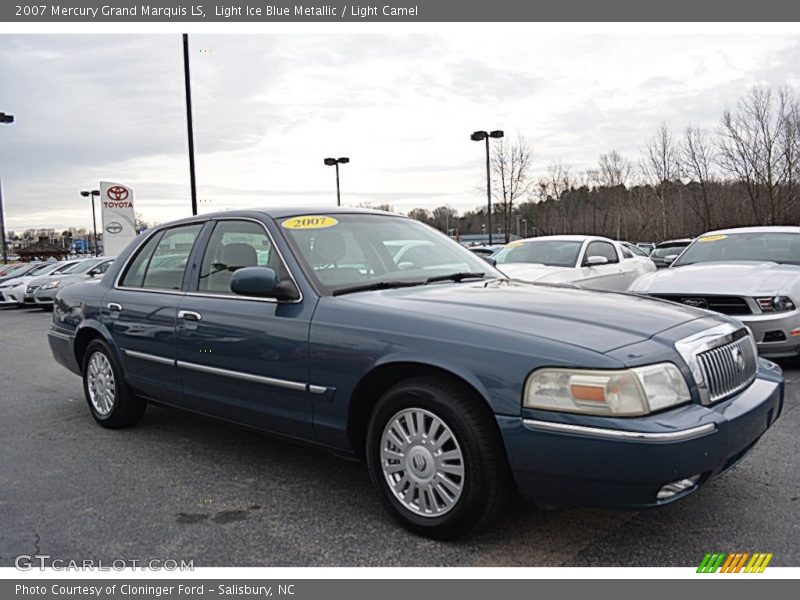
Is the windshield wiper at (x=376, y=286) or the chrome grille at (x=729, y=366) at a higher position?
the windshield wiper at (x=376, y=286)

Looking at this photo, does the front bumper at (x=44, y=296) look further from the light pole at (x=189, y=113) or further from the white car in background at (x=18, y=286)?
the light pole at (x=189, y=113)

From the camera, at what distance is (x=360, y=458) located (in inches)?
138

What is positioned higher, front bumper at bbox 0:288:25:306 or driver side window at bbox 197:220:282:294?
driver side window at bbox 197:220:282:294

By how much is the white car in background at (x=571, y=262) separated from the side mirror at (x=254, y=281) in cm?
603

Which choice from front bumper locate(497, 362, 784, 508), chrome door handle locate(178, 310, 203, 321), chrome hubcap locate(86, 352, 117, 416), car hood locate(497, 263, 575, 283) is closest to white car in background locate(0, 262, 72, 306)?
car hood locate(497, 263, 575, 283)

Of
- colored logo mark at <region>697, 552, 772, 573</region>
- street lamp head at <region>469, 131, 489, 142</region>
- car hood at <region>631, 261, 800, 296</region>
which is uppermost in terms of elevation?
street lamp head at <region>469, 131, 489, 142</region>

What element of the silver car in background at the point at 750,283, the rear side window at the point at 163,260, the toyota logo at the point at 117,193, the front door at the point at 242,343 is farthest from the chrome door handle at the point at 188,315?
the toyota logo at the point at 117,193

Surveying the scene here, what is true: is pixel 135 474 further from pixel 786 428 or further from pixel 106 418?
pixel 786 428

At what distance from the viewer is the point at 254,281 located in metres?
3.55

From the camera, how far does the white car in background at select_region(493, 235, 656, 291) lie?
9461 millimetres

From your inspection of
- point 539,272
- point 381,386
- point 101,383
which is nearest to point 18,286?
point 539,272

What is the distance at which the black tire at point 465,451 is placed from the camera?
2.87 m

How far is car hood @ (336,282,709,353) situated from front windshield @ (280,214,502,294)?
0.23m

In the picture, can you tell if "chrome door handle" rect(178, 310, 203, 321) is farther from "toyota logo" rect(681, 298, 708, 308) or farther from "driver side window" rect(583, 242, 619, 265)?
"driver side window" rect(583, 242, 619, 265)
